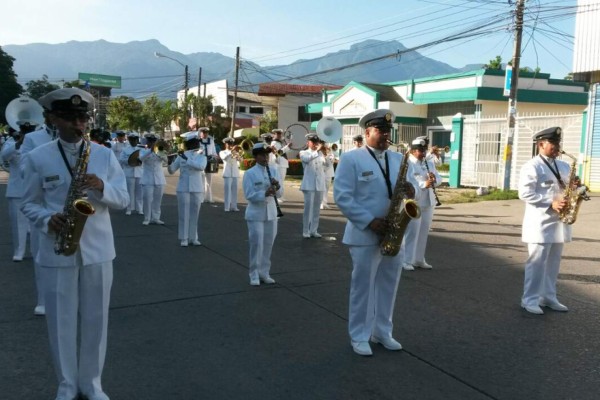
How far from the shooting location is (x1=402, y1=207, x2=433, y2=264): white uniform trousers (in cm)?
820

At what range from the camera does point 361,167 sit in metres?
4.89

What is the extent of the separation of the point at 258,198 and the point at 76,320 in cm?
387

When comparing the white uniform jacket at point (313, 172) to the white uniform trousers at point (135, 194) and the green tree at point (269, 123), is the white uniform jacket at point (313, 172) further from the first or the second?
the green tree at point (269, 123)

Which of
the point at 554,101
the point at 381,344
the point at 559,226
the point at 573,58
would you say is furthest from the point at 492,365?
the point at 554,101

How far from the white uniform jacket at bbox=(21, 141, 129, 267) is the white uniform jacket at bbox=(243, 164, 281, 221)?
3.68 m

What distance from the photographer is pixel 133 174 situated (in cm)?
1462

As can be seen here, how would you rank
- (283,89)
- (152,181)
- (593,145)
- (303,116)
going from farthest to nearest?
(283,89), (303,116), (593,145), (152,181)

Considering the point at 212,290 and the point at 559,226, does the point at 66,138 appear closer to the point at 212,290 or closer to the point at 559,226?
the point at 212,290

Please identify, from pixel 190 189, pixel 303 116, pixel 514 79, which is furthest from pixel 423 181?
pixel 303 116

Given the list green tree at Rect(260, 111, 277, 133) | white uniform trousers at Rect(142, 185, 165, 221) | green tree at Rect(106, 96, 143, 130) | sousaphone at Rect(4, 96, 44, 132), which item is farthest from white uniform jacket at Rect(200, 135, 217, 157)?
green tree at Rect(106, 96, 143, 130)

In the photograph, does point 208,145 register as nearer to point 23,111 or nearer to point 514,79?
point 23,111

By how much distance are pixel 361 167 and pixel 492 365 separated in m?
2.03

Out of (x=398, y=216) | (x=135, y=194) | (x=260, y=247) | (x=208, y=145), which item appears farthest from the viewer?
(x=135, y=194)

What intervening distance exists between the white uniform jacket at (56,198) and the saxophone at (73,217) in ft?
0.32
